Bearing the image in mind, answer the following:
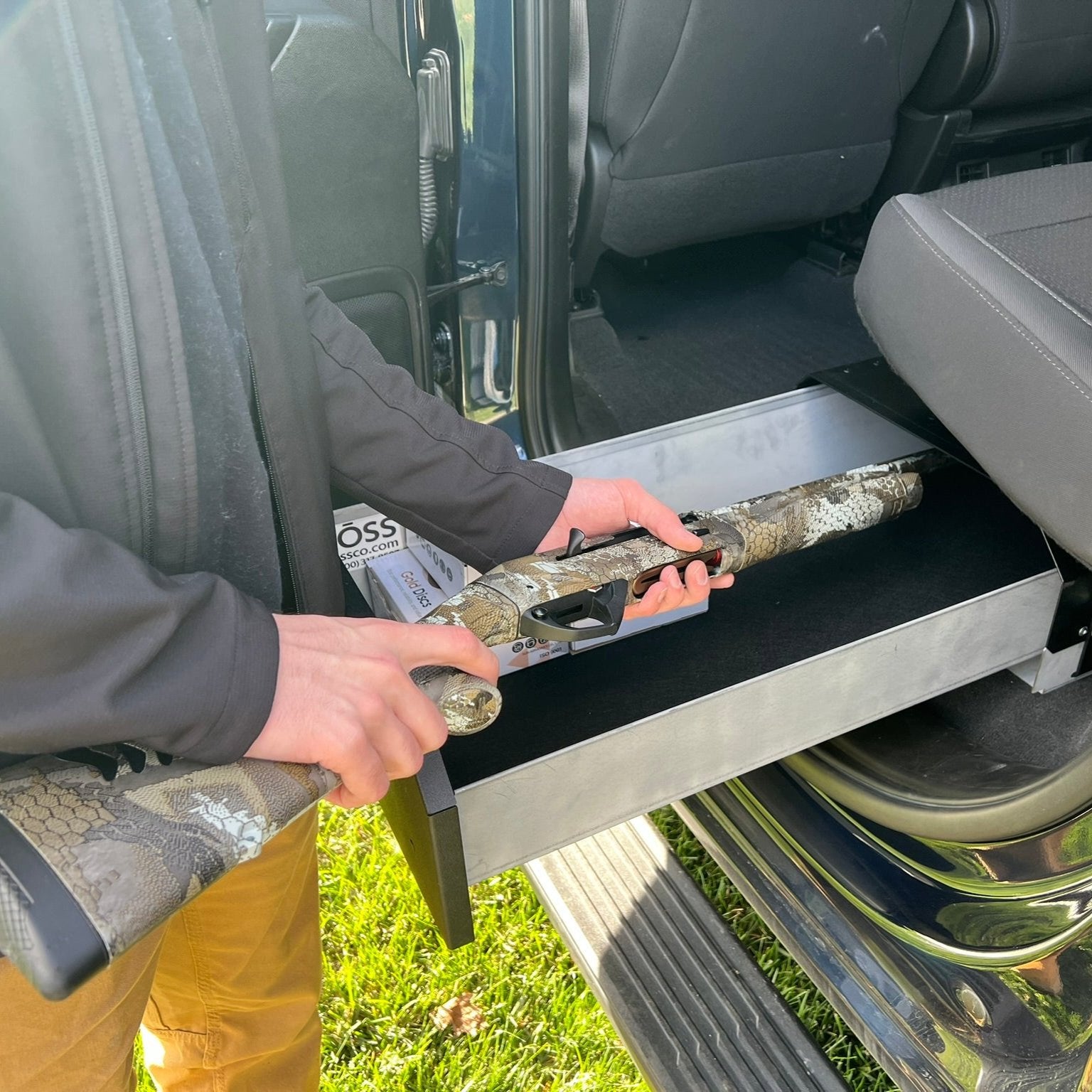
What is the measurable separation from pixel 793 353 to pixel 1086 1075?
1370mm

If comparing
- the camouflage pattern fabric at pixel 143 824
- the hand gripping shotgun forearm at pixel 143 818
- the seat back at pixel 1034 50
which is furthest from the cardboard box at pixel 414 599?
the seat back at pixel 1034 50

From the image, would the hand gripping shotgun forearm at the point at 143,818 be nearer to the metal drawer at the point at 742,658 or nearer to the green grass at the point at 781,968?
the metal drawer at the point at 742,658

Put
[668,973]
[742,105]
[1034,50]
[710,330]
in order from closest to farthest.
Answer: [668,973], [742,105], [1034,50], [710,330]

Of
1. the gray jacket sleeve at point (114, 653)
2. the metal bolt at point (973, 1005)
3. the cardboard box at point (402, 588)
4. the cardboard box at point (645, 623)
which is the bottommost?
the metal bolt at point (973, 1005)

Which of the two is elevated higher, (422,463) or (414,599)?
(422,463)

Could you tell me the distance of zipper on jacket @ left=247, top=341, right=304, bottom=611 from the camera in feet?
2.29

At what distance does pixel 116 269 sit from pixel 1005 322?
690 mm

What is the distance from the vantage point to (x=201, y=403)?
639 millimetres

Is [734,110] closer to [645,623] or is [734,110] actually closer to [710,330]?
[710,330]

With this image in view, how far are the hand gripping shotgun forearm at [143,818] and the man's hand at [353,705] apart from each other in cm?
2

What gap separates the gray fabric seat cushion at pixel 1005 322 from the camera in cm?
82

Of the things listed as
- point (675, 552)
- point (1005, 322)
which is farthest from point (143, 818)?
point (1005, 322)

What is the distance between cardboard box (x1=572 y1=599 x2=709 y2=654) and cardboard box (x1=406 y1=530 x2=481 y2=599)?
0.12 m

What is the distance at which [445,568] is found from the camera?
A: 3.18 ft
